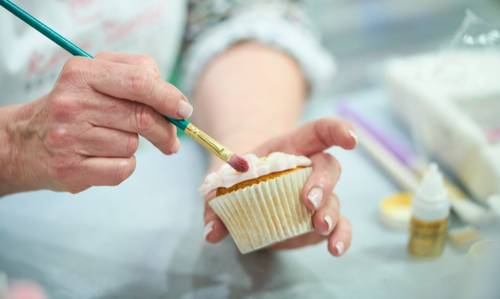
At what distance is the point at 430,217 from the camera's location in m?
0.54

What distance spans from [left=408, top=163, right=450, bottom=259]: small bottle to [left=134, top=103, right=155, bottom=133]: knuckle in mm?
385

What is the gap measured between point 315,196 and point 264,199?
0.06m

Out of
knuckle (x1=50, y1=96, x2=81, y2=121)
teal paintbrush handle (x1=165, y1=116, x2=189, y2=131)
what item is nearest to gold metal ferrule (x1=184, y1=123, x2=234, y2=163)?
teal paintbrush handle (x1=165, y1=116, x2=189, y2=131)

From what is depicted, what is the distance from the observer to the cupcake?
431 millimetres

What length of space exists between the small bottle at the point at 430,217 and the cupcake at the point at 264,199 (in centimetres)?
18

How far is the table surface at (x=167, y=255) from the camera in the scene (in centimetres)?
50

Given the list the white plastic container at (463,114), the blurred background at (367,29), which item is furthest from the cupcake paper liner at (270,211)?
the blurred background at (367,29)

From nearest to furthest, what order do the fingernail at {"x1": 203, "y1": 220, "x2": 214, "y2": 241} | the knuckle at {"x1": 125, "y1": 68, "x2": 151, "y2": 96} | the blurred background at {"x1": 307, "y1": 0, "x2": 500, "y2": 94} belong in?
the knuckle at {"x1": 125, "y1": 68, "x2": 151, "y2": 96} < the fingernail at {"x1": 203, "y1": 220, "x2": 214, "y2": 241} < the blurred background at {"x1": 307, "y1": 0, "x2": 500, "y2": 94}

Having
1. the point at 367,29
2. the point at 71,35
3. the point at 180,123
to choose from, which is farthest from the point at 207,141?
the point at 367,29

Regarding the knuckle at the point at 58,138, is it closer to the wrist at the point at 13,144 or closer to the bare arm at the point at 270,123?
the wrist at the point at 13,144

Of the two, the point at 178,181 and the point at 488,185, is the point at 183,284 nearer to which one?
the point at 178,181

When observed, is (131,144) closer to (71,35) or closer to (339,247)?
(339,247)

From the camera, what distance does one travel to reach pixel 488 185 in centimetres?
59

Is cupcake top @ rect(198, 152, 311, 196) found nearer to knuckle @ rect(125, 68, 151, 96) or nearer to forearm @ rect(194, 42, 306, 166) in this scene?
knuckle @ rect(125, 68, 151, 96)
